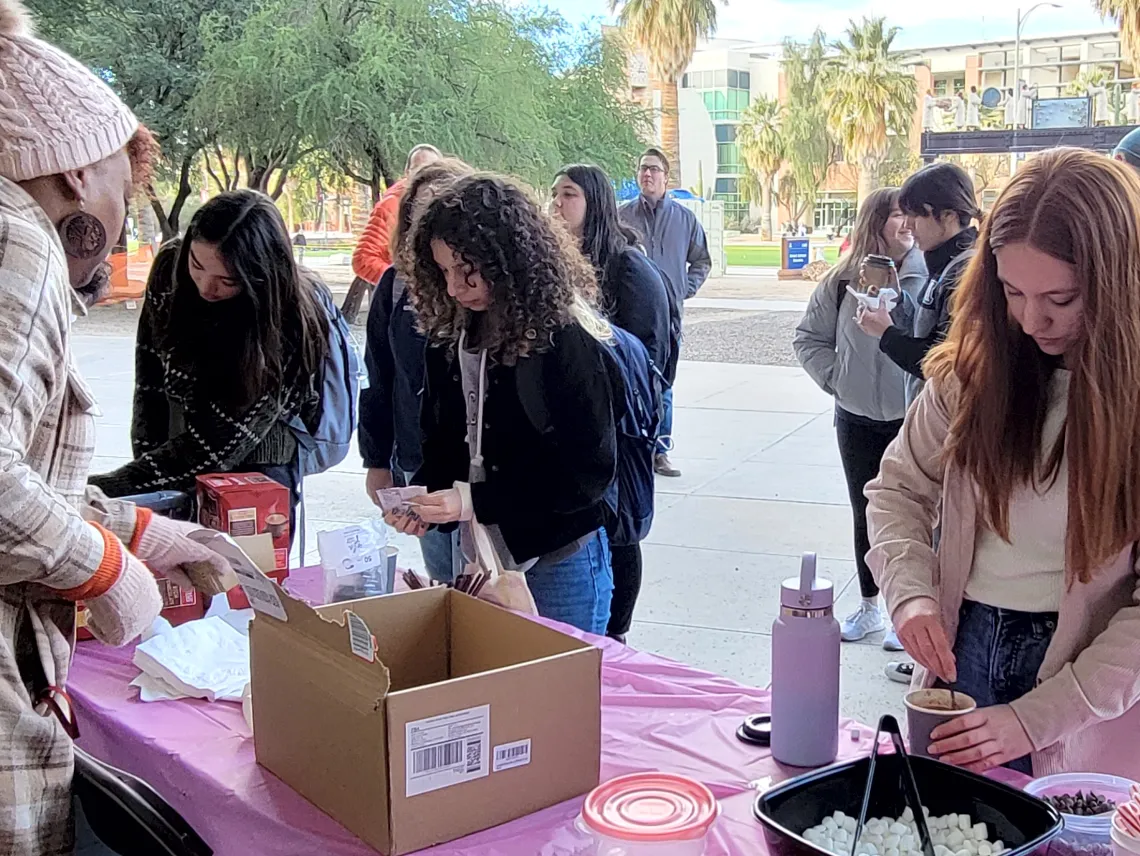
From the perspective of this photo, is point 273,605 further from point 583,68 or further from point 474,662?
point 583,68

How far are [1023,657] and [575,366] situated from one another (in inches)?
38.8

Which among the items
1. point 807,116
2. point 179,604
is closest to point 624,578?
point 179,604

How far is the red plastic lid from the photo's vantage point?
1087 millimetres

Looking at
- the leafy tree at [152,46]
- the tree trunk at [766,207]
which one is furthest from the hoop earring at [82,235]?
the tree trunk at [766,207]

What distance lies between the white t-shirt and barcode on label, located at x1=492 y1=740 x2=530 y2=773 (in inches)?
29.4

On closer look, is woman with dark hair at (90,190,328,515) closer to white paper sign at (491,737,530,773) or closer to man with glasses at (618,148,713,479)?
white paper sign at (491,737,530,773)

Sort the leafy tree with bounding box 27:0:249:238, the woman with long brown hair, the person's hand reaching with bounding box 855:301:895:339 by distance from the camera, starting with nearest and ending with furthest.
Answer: the woman with long brown hair, the person's hand reaching with bounding box 855:301:895:339, the leafy tree with bounding box 27:0:249:238

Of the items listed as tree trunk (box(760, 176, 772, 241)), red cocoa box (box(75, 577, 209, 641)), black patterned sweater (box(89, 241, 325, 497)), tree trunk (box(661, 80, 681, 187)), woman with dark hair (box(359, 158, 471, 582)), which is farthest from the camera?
tree trunk (box(760, 176, 772, 241))

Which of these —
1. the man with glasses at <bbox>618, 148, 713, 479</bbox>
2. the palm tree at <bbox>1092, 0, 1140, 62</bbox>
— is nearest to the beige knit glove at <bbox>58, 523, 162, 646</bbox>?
the man with glasses at <bbox>618, 148, 713, 479</bbox>

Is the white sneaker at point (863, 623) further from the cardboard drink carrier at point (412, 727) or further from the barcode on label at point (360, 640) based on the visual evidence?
the barcode on label at point (360, 640)

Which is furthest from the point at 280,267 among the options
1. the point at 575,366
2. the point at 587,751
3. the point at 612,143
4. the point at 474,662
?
the point at 612,143

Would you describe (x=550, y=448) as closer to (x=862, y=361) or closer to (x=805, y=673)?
(x=805, y=673)

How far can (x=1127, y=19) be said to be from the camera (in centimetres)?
1511

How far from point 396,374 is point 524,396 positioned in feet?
3.63
